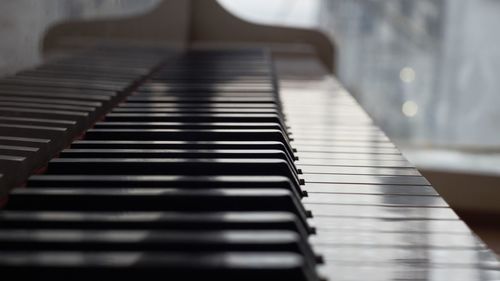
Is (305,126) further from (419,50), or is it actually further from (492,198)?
(419,50)

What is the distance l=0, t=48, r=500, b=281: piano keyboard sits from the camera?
36.3 inches

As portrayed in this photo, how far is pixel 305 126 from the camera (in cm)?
207

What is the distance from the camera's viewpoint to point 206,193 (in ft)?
3.82

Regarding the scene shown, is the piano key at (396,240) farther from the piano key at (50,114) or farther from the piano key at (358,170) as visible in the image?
the piano key at (50,114)

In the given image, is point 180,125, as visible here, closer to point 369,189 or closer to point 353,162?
point 353,162

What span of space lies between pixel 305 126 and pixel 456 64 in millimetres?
3300

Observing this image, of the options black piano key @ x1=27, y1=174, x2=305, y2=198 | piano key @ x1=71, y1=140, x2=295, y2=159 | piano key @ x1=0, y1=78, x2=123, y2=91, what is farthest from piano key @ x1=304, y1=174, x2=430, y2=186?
piano key @ x1=0, y1=78, x2=123, y2=91

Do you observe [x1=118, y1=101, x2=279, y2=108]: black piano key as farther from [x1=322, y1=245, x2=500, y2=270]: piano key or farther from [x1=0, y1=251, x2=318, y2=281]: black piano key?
[x1=0, y1=251, x2=318, y2=281]: black piano key

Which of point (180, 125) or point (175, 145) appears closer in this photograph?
point (175, 145)

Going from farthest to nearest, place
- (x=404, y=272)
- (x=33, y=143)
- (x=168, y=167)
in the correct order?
(x=33, y=143), (x=168, y=167), (x=404, y=272)

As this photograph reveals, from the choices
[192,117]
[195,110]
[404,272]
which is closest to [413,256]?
[404,272]

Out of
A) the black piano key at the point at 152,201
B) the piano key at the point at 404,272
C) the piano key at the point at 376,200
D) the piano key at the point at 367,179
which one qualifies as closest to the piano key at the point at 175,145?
the piano key at the point at 367,179

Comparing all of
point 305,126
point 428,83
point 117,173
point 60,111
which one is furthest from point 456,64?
point 117,173

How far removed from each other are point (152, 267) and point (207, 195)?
12.1 inches
